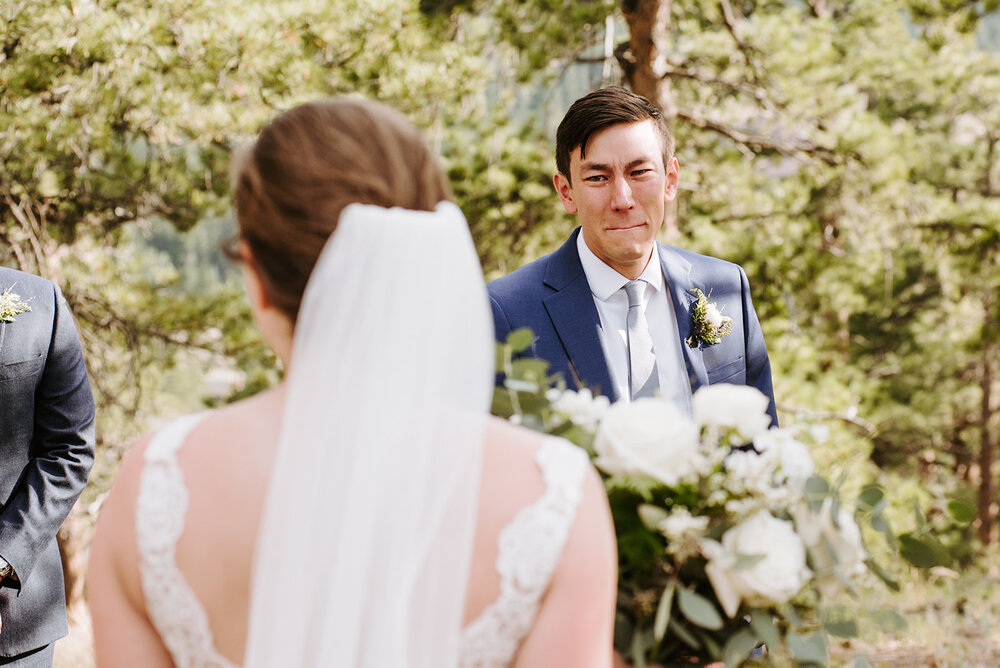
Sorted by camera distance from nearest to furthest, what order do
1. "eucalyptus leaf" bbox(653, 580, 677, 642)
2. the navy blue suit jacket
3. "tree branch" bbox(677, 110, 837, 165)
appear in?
"eucalyptus leaf" bbox(653, 580, 677, 642) < the navy blue suit jacket < "tree branch" bbox(677, 110, 837, 165)

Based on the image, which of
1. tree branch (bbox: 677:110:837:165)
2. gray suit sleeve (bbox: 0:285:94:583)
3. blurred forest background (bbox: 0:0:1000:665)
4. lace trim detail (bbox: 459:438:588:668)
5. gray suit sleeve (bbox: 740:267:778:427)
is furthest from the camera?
tree branch (bbox: 677:110:837:165)

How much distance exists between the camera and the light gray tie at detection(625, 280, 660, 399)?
9.43ft

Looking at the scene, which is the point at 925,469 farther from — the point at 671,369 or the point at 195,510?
the point at 195,510

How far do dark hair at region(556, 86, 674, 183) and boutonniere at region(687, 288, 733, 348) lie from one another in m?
0.52

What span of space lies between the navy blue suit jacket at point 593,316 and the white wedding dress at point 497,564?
132 centimetres

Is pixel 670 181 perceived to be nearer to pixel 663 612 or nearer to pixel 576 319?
pixel 576 319

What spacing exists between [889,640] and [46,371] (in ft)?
22.4

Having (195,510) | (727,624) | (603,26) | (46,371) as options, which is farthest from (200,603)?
(603,26)

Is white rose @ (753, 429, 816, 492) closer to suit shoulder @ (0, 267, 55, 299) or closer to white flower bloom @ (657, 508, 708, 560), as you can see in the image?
white flower bloom @ (657, 508, 708, 560)

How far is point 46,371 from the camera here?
2.87 meters

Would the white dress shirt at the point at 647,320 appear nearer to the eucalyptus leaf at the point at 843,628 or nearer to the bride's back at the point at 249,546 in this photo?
the eucalyptus leaf at the point at 843,628

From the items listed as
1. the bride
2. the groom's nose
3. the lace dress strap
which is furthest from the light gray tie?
the lace dress strap

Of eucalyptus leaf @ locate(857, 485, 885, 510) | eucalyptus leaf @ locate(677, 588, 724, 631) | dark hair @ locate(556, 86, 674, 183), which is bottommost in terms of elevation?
eucalyptus leaf @ locate(677, 588, 724, 631)

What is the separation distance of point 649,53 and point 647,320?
4315mm
